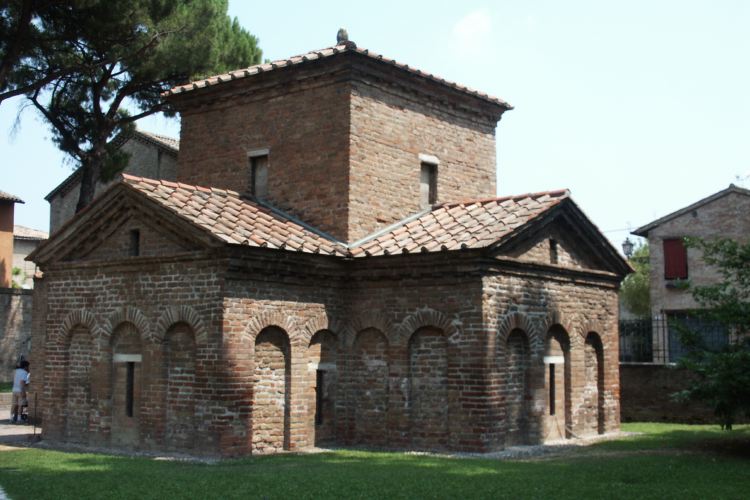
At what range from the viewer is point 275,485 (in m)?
9.14

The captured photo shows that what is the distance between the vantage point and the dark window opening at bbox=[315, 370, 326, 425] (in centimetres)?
1334

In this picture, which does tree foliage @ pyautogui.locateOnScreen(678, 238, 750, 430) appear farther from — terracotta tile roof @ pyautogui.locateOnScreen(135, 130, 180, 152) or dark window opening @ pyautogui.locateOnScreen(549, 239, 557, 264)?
terracotta tile roof @ pyautogui.locateOnScreen(135, 130, 180, 152)

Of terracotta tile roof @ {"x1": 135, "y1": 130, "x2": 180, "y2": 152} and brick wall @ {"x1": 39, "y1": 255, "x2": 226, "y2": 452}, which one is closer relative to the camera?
brick wall @ {"x1": 39, "y1": 255, "x2": 226, "y2": 452}

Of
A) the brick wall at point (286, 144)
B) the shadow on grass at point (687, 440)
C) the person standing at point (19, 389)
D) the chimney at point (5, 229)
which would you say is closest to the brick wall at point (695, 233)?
the shadow on grass at point (687, 440)

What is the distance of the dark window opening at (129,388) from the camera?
512 inches

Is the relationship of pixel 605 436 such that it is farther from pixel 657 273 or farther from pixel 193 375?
pixel 657 273

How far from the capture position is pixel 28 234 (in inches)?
1677

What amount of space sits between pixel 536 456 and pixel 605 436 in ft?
10.2

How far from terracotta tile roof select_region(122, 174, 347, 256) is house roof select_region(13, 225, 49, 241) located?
30262 millimetres

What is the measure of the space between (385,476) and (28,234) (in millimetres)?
37684

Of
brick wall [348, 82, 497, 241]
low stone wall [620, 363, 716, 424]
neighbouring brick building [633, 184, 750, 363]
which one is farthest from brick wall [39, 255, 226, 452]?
neighbouring brick building [633, 184, 750, 363]

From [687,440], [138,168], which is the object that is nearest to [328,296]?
[687,440]

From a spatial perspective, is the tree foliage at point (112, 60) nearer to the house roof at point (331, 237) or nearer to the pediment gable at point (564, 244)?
the house roof at point (331, 237)

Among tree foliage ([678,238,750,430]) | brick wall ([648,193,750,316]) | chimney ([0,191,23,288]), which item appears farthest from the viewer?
chimney ([0,191,23,288])
